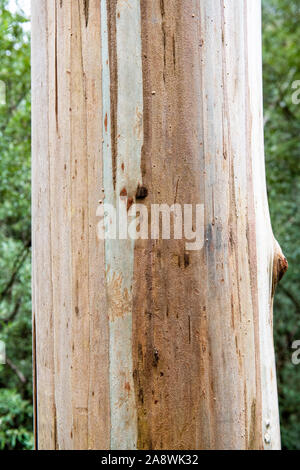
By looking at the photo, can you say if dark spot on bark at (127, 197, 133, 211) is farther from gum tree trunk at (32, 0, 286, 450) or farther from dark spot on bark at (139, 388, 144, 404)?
dark spot on bark at (139, 388, 144, 404)

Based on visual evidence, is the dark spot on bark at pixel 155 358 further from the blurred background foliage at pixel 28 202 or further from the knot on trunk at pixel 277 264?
the blurred background foliage at pixel 28 202

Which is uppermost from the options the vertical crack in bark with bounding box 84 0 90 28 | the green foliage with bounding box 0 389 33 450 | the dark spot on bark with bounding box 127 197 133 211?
the vertical crack in bark with bounding box 84 0 90 28

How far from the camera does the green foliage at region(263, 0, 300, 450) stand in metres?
3.94

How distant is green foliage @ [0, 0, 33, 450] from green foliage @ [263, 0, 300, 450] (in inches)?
78.1

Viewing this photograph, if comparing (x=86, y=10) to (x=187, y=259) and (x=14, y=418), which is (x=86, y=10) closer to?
(x=187, y=259)

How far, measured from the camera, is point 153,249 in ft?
2.34

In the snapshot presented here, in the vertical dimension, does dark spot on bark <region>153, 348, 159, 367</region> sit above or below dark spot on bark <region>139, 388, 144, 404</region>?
above

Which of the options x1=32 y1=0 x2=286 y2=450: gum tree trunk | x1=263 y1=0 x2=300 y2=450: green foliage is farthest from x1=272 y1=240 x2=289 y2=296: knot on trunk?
x1=263 y1=0 x2=300 y2=450: green foliage

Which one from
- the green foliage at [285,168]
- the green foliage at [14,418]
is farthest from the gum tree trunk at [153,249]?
the green foliage at [285,168]

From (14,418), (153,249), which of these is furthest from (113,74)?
(14,418)

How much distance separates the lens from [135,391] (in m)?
0.69

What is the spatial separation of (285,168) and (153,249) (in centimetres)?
366

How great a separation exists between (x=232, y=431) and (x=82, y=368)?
9.6 inches

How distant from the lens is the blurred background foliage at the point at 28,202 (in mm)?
2906
